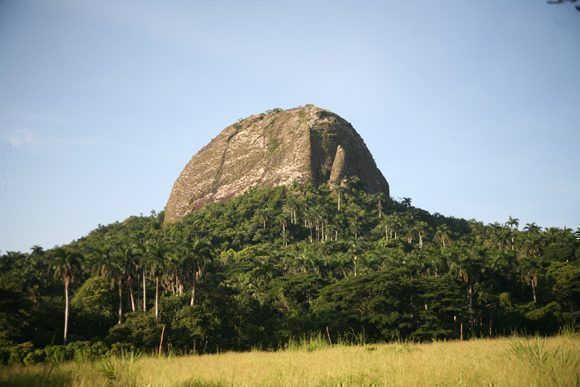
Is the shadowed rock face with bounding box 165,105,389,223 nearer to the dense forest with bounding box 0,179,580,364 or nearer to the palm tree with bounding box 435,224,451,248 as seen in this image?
the palm tree with bounding box 435,224,451,248

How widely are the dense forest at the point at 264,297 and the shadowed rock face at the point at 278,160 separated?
53.5 metres

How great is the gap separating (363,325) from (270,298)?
1096 centimetres

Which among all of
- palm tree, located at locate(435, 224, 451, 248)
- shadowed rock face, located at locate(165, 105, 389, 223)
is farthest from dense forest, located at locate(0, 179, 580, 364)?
shadowed rock face, located at locate(165, 105, 389, 223)

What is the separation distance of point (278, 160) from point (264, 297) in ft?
310

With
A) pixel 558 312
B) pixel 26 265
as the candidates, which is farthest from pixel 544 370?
pixel 26 265

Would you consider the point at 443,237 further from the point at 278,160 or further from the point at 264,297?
the point at 278,160

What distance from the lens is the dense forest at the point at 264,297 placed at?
3928 centimetres

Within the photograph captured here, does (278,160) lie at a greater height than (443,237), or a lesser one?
greater

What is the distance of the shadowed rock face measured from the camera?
137m

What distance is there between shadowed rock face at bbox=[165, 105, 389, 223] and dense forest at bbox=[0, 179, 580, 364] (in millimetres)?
53459

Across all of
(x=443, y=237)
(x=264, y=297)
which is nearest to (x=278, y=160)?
(x=443, y=237)

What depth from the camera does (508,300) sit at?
52.8m

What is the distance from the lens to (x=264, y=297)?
50.7 m

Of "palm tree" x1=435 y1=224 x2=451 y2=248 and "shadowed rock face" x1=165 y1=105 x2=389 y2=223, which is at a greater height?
"shadowed rock face" x1=165 y1=105 x2=389 y2=223
